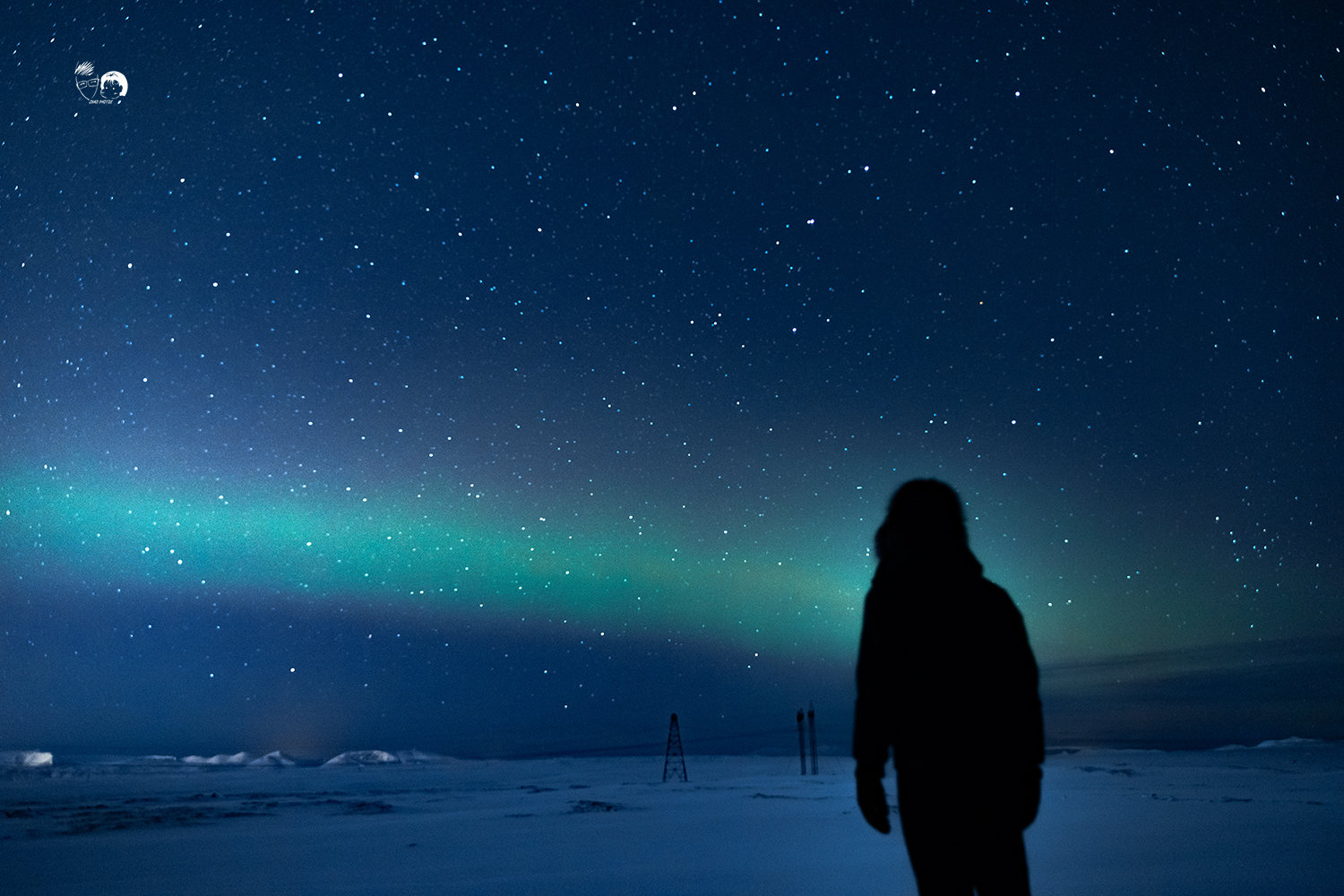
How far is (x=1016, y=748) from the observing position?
2.63 metres

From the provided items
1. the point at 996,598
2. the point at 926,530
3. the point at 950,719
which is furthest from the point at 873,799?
the point at 926,530

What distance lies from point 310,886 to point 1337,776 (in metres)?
22.1

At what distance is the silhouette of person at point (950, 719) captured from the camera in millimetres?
2551

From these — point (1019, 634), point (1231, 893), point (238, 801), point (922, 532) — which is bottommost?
point (238, 801)

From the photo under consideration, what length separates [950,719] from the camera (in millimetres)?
2633

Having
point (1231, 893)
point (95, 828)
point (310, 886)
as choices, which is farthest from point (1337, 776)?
point (95, 828)

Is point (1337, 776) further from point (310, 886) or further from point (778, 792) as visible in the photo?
point (310, 886)

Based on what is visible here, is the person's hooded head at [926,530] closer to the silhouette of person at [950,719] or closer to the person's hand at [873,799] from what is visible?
the silhouette of person at [950,719]

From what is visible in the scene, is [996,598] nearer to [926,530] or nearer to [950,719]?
[926,530]

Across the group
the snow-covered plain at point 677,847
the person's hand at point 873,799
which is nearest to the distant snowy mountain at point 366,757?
the snow-covered plain at point 677,847

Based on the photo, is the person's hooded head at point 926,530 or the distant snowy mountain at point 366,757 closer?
the person's hooded head at point 926,530

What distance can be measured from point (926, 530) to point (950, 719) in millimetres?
690

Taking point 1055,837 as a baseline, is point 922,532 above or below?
above

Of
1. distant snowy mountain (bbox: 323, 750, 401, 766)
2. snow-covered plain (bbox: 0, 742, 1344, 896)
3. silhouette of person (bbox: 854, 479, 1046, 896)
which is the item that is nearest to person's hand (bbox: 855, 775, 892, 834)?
silhouette of person (bbox: 854, 479, 1046, 896)
